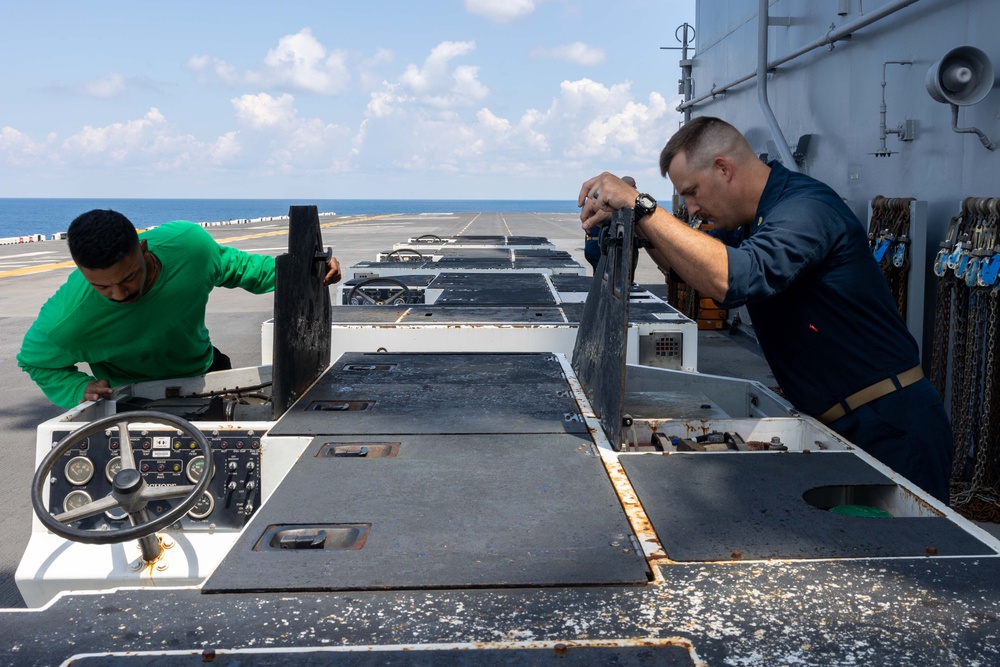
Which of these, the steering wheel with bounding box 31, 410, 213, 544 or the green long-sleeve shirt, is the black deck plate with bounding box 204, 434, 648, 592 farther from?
the green long-sleeve shirt

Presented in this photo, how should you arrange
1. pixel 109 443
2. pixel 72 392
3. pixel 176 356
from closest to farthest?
pixel 109 443 → pixel 72 392 → pixel 176 356

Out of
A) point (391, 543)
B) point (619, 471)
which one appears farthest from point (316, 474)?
point (619, 471)

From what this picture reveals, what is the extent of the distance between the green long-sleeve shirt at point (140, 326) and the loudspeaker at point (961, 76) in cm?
434

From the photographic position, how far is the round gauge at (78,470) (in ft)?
10.3

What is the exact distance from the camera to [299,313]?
3723 millimetres

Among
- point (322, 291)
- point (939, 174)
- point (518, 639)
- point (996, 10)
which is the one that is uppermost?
point (996, 10)

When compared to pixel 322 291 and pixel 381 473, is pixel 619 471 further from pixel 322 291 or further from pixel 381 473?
pixel 322 291

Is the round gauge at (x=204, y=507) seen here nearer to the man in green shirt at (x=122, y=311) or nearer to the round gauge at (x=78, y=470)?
the round gauge at (x=78, y=470)

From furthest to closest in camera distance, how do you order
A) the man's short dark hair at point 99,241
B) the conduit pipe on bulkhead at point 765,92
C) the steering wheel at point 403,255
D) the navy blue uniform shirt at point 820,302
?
the steering wheel at point 403,255
the conduit pipe on bulkhead at point 765,92
the man's short dark hair at point 99,241
the navy blue uniform shirt at point 820,302

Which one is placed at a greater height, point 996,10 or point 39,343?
point 996,10

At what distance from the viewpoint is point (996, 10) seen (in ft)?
19.2

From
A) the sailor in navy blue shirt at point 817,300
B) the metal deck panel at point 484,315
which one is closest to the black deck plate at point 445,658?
the sailor in navy blue shirt at point 817,300

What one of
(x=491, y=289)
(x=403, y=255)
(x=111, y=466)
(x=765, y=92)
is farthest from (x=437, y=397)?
(x=403, y=255)

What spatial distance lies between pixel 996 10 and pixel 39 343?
19.5 feet
